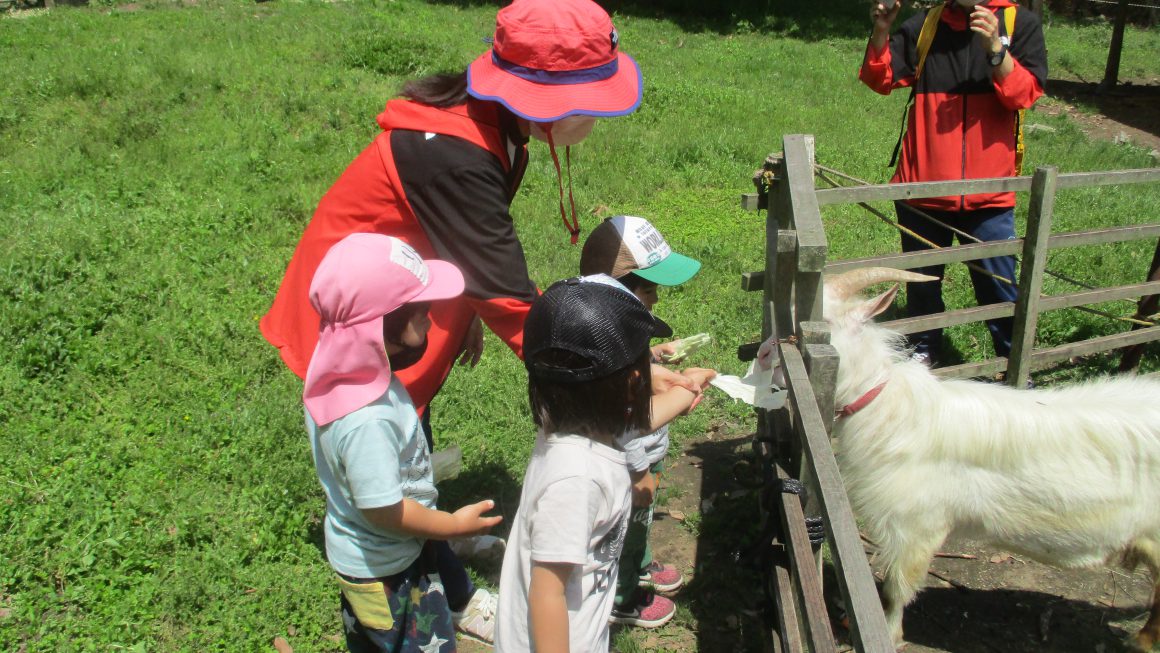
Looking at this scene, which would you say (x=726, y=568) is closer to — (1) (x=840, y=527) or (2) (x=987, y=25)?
(1) (x=840, y=527)

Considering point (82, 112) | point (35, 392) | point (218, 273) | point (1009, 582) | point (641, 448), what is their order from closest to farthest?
point (641, 448), point (1009, 582), point (35, 392), point (218, 273), point (82, 112)

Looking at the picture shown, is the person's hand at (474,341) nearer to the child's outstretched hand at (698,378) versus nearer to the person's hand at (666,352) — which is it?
the person's hand at (666,352)

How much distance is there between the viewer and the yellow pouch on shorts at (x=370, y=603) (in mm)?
2316

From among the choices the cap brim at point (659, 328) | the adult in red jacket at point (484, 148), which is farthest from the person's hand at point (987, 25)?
the cap brim at point (659, 328)

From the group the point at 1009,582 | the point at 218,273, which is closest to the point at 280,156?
the point at 218,273

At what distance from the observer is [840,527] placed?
1.97m

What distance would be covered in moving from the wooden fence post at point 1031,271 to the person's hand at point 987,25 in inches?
24.7

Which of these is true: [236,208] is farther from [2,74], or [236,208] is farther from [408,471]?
[408,471]

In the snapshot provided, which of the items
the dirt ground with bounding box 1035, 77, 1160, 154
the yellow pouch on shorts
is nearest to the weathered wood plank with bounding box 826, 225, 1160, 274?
the yellow pouch on shorts

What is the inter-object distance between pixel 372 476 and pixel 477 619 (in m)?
1.30

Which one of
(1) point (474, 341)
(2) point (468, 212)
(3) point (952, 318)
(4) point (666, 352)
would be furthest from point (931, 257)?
(2) point (468, 212)

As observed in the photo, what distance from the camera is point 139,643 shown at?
10.0 feet

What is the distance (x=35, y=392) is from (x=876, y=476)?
4.02m

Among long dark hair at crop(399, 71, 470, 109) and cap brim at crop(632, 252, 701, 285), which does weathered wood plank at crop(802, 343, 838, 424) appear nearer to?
cap brim at crop(632, 252, 701, 285)
